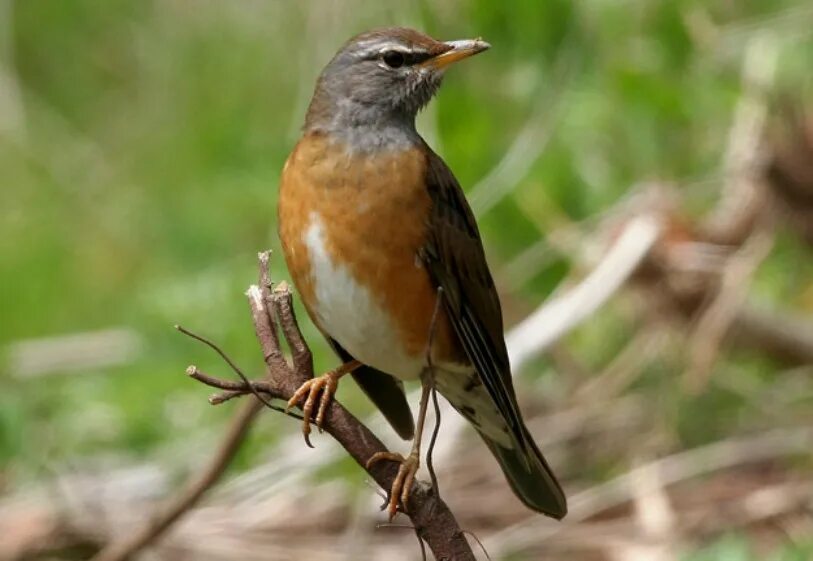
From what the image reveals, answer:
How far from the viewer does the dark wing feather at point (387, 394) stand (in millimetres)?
4223

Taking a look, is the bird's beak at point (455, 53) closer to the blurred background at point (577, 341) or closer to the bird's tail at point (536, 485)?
the bird's tail at point (536, 485)

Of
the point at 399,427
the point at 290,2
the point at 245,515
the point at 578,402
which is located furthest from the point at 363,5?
the point at 399,427

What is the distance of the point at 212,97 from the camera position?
Result: 9.51 metres

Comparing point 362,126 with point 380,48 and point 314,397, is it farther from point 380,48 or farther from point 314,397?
point 314,397

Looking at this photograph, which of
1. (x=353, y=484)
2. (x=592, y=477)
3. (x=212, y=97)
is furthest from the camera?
(x=212, y=97)

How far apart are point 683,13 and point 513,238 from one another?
106cm

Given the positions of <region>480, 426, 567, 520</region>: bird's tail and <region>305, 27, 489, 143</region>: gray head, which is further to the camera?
<region>305, 27, 489, 143</region>: gray head

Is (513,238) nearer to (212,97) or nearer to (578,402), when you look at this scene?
(578,402)

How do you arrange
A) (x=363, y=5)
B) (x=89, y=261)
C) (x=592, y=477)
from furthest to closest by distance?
(x=89, y=261), (x=363, y=5), (x=592, y=477)

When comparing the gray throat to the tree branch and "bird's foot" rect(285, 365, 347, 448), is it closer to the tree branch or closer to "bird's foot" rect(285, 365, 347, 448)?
"bird's foot" rect(285, 365, 347, 448)

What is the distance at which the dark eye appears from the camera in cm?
443

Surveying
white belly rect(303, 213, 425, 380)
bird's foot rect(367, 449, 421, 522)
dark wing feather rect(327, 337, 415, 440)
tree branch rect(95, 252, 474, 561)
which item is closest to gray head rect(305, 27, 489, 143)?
white belly rect(303, 213, 425, 380)

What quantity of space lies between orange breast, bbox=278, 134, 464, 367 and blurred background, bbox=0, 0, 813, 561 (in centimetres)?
136

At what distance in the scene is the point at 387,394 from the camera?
14.1ft
